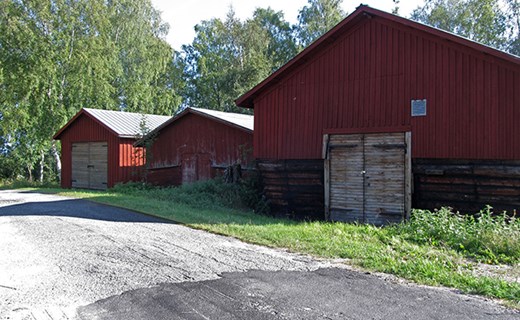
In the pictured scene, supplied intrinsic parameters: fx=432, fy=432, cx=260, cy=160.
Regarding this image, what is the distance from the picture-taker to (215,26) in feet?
132

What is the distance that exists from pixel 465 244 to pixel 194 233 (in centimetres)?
508

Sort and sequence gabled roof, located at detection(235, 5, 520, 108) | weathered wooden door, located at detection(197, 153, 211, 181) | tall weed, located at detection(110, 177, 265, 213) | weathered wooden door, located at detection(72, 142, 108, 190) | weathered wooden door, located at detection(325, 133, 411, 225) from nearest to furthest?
gabled roof, located at detection(235, 5, 520, 108) < weathered wooden door, located at detection(325, 133, 411, 225) < tall weed, located at detection(110, 177, 265, 213) < weathered wooden door, located at detection(197, 153, 211, 181) < weathered wooden door, located at detection(72, 142, 108, 190)

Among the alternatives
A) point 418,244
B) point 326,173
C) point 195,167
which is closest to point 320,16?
point 195,167

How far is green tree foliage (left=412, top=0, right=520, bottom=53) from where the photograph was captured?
30219 millimetres

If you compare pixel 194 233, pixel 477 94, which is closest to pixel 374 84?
pixel 477 94

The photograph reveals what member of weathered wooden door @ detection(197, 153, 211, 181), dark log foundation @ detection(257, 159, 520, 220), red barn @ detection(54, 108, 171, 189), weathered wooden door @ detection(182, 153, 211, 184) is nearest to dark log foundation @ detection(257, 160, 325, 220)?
dark log foundation @ detection(257, 159, 520, 220)

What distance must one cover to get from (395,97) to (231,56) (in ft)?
93.7

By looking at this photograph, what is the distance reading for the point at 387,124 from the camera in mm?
11328

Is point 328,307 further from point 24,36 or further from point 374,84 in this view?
point 24,36

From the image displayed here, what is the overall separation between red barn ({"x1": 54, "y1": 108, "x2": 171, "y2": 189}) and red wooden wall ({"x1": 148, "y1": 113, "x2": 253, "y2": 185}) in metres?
1.32

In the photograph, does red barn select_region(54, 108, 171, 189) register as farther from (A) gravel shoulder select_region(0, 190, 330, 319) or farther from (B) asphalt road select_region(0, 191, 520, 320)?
(B) asphalt road select_region(0, 191, 520, 320)

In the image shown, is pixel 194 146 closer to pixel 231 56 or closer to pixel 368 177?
pixel 368 177

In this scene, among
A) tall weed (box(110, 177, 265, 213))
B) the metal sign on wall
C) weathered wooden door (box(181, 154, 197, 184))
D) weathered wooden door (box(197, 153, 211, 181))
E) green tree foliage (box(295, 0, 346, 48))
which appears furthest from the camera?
green tree foliage (box(295, 0, 346, 48))

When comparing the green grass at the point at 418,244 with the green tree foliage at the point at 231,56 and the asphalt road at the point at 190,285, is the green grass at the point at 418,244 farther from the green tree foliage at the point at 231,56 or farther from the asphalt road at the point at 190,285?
the green tree foliage at the point at 231,56
